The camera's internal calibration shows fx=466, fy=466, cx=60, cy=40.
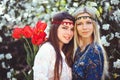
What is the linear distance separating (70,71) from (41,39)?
53cm

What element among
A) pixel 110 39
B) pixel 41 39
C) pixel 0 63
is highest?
pixel 41 39

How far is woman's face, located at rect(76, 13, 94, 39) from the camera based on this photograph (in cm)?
433

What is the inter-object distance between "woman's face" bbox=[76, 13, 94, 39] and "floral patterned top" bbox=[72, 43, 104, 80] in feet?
0.38

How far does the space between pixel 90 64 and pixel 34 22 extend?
2.71 m

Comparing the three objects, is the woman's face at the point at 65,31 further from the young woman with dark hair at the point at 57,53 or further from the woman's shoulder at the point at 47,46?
the woman's shoulder at the point at 47,46

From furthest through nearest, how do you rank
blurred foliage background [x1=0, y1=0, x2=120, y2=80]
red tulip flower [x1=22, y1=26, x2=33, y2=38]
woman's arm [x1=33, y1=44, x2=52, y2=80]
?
1. blurred foliage background [x1=0, y1=0, x2=120, y2=80]
2. red tulip flower [x1=22, y1=26, x2=33, y2=38]
3. woman's arm [x1=33, y1=44, x2=52, y2=80]

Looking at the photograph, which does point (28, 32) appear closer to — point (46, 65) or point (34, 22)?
point (46, 65)

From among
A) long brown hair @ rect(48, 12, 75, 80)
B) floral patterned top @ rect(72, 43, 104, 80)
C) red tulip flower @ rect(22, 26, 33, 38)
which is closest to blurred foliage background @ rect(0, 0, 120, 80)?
red tulip flower @ rect(22, 26, 33, 38)

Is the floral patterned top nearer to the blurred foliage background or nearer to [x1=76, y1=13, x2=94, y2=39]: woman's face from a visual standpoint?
[x1=76, y1=13, x2=94, y2=39]: woman's face

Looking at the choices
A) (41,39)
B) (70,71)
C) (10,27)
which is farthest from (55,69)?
(10,27)

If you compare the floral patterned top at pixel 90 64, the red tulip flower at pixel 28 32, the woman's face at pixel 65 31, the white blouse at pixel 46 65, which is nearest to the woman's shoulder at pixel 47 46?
the white blouse at pixel 46 65

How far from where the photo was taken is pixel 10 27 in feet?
24.1

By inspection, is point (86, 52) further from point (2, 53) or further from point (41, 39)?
point (2, 53)

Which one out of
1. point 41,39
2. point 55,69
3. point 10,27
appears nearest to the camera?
point 55,69
